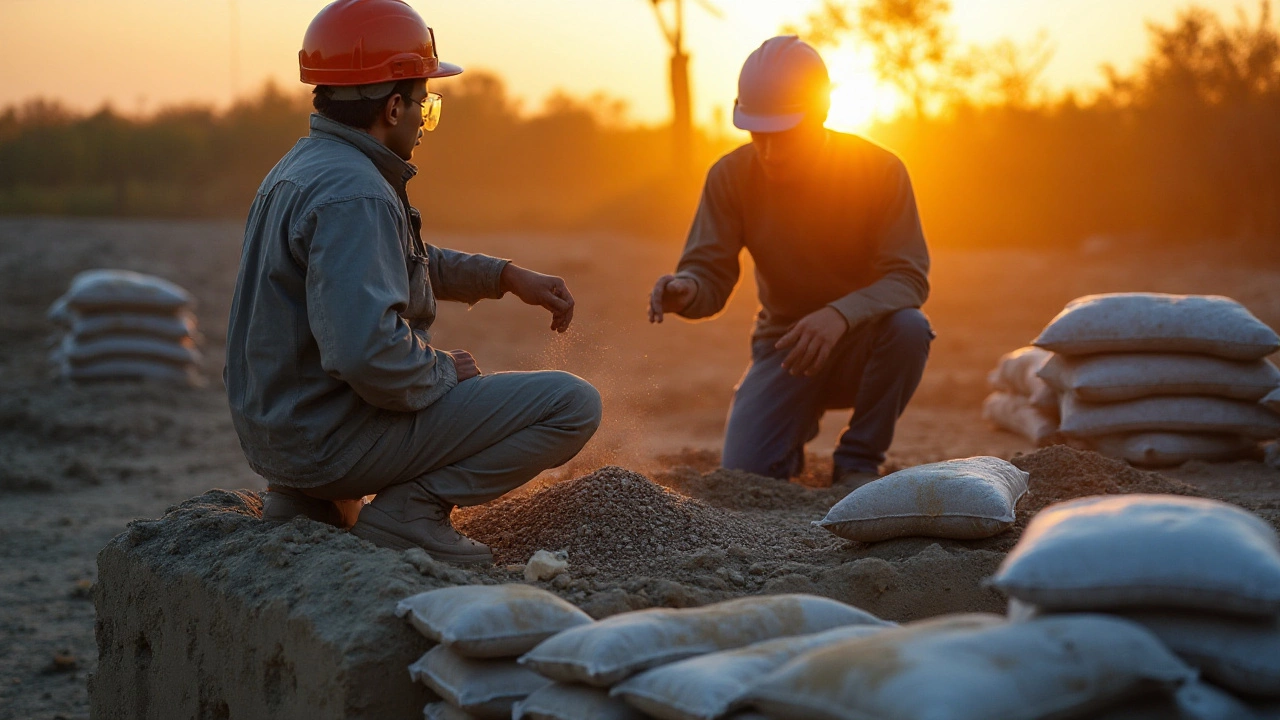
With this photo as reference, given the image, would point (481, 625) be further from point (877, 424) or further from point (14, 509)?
point (14, 509)

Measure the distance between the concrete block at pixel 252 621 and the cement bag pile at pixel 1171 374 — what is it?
3153 mm

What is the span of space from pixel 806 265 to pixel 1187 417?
1661mm

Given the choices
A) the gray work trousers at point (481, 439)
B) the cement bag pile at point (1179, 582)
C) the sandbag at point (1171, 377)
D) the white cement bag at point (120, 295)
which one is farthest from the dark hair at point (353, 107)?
the white cement bag at point (120, 295)

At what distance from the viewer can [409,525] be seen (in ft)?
9.83

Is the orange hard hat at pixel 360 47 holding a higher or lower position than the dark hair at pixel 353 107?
higher

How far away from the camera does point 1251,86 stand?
13781 mm

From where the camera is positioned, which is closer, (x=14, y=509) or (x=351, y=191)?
(x=351, y=191)

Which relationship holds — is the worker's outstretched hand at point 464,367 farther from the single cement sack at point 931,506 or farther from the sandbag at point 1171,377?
the sandbag at point 1171,377

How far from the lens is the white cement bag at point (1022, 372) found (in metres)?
5.79

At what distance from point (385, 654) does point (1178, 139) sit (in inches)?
578

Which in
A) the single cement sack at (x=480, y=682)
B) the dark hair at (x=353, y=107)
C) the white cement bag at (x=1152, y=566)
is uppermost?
the dark hair at (x=353, y=107)

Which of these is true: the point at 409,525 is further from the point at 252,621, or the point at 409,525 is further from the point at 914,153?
the point at 914,153

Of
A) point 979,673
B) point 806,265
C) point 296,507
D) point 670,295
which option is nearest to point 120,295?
point 670,295

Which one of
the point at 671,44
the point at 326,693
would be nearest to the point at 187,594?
the point at 326,693
